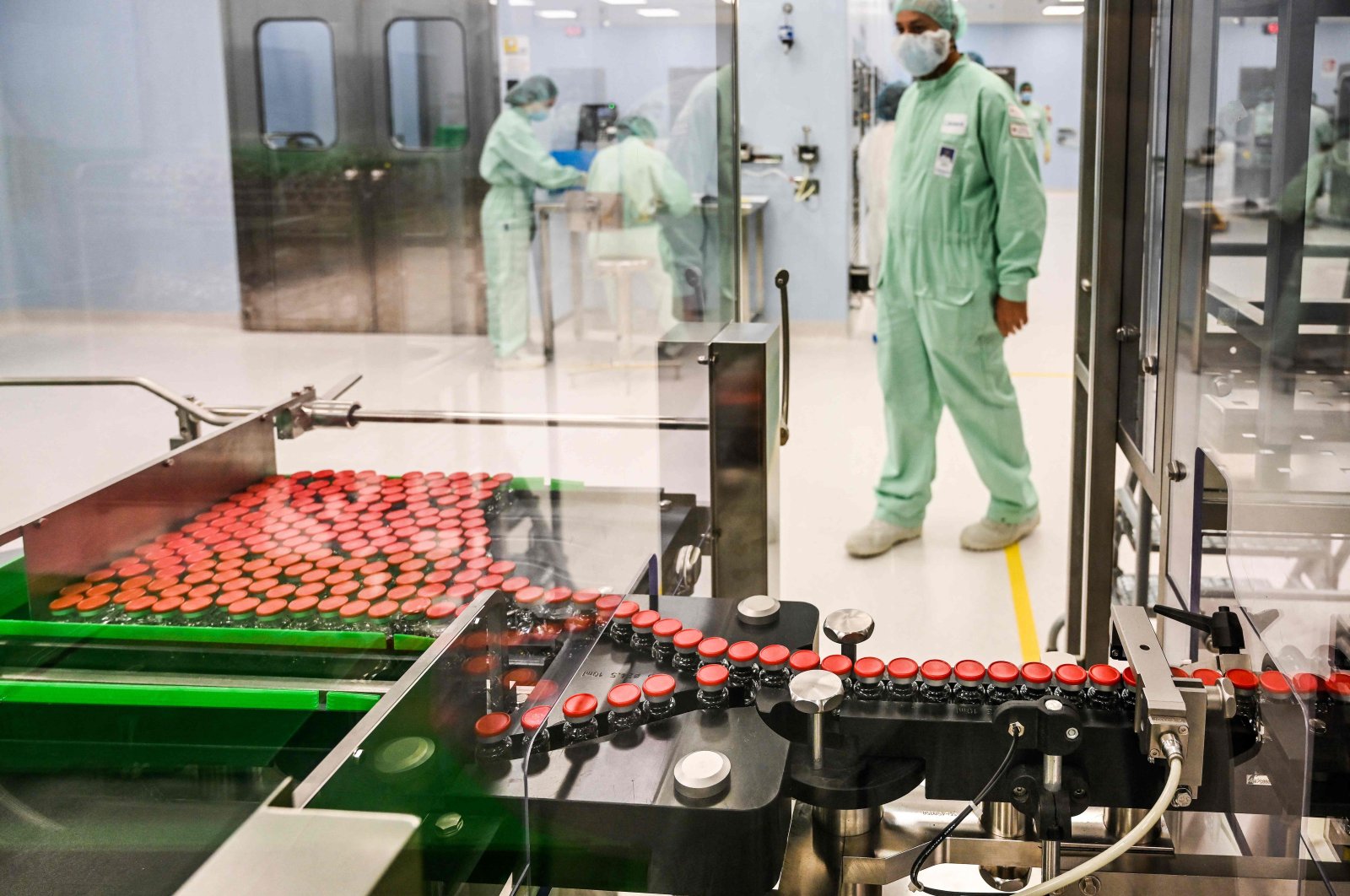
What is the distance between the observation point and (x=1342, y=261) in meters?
1.24

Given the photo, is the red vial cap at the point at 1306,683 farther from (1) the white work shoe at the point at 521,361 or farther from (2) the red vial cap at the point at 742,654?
(1) the white work shoe at the point at 521,361

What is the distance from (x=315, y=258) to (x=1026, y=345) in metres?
5.07

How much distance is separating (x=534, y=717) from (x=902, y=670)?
14.7 inches

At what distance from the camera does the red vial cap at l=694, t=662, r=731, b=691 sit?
1.20m

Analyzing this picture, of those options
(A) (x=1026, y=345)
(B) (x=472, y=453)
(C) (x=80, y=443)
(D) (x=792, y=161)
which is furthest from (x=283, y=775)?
(A) (x=1026, y=345)

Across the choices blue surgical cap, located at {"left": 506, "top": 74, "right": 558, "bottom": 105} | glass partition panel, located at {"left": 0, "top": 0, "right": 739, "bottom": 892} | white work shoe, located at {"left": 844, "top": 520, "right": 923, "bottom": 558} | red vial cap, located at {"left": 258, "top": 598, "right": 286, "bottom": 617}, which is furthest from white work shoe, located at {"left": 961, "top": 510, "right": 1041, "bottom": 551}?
red vial cap, located at {"left": 258, "top": 598, "right": 286, "bottom": 617}

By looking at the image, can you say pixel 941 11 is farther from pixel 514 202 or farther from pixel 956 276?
pixel 514 202

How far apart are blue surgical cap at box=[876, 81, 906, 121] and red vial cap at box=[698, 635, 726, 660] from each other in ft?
18.2

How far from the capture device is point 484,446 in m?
3.53

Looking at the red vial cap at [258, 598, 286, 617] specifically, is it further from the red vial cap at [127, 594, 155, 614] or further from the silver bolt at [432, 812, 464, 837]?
the silver bolt at [432, 812, 464, 837]

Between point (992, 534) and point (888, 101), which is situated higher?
point (888, 101)

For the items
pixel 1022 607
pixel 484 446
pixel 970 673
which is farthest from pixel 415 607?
pixel 1022 607

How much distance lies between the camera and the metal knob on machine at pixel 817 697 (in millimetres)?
1035

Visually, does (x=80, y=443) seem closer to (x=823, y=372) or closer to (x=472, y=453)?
(x=472, y=453)
